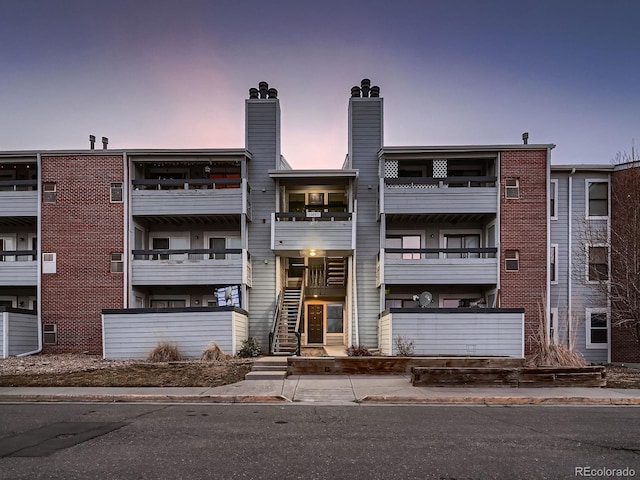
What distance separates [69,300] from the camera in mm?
24125

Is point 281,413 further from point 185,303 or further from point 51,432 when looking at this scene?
point 185,303

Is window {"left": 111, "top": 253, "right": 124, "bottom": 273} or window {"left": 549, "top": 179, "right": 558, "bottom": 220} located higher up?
window {"left": 549, "top": 179, "right": 558, "bottom": 220}

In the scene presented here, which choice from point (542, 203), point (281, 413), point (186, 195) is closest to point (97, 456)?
point (281, 413)

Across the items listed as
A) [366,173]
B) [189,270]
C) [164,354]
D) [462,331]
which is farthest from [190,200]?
[462,331]

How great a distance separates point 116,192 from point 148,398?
45.2ft

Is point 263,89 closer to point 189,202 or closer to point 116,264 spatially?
point 189,202

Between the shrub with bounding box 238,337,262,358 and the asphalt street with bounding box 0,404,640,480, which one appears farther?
the shrub with bounding box 238,337,262,358

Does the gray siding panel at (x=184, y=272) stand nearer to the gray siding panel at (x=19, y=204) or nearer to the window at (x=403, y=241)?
the gray siding panel at (x=19, y=204)

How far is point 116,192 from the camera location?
24.6m

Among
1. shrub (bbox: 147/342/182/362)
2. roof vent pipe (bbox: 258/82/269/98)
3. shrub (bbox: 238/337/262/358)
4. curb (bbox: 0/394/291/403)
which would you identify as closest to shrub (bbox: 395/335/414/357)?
shrub (bbox: 238/337/262/358)

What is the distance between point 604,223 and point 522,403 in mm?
15550

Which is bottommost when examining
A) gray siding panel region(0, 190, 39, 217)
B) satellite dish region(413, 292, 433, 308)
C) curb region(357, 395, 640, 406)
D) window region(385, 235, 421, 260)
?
curb region(357, 395, 640, 406)

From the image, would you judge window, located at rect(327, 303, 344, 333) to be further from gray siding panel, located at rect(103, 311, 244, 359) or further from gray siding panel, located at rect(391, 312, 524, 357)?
gray siding panel, located at rect(103, 311, 244, 359)

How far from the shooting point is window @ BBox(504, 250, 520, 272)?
2422cm
